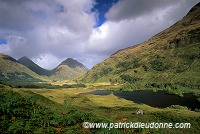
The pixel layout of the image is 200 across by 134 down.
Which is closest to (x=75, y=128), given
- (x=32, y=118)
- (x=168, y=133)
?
(x=32, y=118)

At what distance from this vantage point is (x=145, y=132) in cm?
2128

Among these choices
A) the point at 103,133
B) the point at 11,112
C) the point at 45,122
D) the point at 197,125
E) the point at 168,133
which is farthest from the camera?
the point at 197,125

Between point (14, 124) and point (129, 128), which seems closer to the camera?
point (14, 124)

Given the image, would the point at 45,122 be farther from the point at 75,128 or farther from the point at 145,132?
the point at 145,132

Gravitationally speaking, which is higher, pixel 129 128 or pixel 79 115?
pixel 79 115

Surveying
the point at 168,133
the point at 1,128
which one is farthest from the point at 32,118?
the point at 168,133

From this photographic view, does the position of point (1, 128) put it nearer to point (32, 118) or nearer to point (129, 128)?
point (32, 118)

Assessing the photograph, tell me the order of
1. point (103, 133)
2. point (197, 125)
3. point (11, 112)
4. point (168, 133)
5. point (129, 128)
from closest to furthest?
point (103, 133) < point (11, 112) < point (129, 128) < point (168, 133) < point (197, 125)

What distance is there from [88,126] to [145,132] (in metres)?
6.70

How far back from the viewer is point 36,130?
15820mm

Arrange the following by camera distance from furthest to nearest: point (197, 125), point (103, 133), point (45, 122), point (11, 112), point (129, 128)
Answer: point (197, 125) < point (129, 128) < point (11, 112) < point (45, 122) < point (103, 133)

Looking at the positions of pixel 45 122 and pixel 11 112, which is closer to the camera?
pixel 45 122

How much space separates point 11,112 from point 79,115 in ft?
19.3

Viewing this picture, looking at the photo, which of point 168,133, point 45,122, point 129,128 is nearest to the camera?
point 45,122
